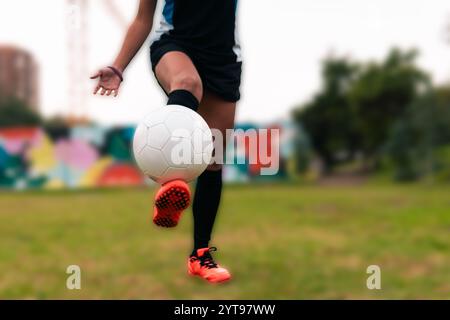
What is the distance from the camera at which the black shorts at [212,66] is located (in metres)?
4.43

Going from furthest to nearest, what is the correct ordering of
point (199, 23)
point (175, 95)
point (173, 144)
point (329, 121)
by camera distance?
point (329, 121)
point (199, 23)
point (175, 95)
point (173, 144)

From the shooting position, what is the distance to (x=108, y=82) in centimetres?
445

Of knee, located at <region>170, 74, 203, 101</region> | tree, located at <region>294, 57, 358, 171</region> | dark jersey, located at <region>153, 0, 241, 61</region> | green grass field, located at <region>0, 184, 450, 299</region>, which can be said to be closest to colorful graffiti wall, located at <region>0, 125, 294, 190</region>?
green grass field, located at <region>0, 184, 450, 299</region>

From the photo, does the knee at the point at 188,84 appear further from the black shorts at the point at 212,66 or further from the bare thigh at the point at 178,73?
the black shorts at the point at 212,66

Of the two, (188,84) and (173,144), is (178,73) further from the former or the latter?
(173,144)

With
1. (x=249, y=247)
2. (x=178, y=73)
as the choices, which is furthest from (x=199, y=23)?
(x=249, y=247)

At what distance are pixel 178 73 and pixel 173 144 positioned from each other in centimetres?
60

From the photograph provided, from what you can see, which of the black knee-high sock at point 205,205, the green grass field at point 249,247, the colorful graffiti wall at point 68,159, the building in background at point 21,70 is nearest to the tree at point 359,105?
the colorful graffiti wall at point 68,159

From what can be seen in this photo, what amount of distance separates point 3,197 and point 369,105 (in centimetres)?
3928

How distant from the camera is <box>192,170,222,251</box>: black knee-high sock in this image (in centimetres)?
486

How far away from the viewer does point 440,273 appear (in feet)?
84.6

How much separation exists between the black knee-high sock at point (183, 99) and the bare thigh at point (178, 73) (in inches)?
1.2

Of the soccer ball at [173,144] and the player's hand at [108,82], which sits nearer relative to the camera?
the soccer ball at [173,144]

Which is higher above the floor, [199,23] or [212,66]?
[199,23]
